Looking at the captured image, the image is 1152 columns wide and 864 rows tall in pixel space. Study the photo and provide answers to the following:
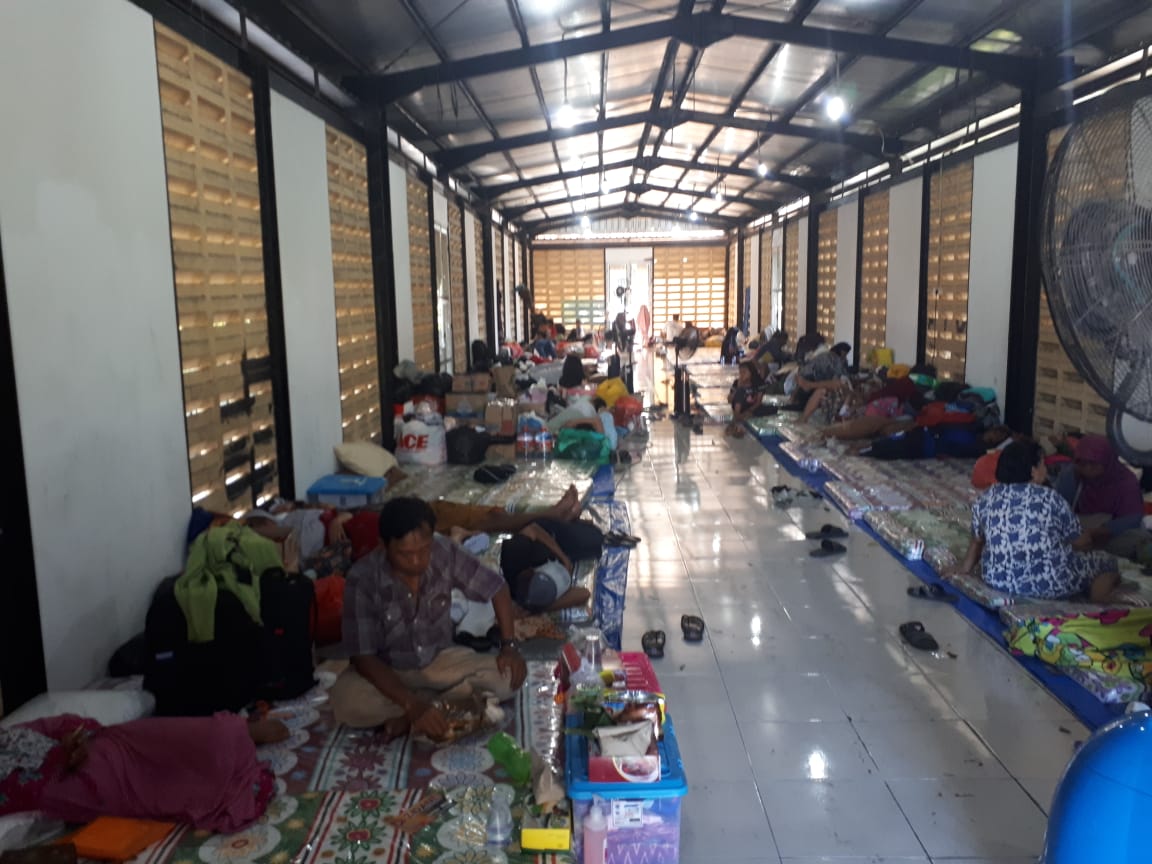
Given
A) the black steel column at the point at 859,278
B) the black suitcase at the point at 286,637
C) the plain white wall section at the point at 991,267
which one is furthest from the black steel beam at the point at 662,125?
the black suitcase at the point at 286,637

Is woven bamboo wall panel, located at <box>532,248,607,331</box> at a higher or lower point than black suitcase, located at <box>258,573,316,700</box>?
higher

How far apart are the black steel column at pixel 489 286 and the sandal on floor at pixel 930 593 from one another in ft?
41.2

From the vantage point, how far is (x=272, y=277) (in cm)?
609

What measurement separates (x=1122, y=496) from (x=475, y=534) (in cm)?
375

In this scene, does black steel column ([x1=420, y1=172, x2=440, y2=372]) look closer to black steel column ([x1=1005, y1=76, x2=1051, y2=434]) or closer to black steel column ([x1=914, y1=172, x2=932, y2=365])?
black steel column ([x1=914, y1=172, x2=932, y2=365])

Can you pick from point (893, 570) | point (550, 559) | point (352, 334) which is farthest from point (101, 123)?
point (893, 570)

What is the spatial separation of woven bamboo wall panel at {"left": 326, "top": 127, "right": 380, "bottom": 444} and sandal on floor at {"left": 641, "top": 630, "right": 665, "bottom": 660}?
4127 millimetres

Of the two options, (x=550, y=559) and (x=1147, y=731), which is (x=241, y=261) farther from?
(x=1147, y=731)

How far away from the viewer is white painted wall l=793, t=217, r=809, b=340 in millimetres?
17641

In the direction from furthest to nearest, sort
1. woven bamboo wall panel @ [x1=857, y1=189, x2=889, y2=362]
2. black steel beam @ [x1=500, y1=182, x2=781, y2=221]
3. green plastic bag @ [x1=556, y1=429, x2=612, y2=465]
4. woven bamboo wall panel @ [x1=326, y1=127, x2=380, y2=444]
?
1. black steel beam @ [x1=500, y1=182, x2=781, y2=221]
2. woven bamboo wall panel @ [x1=857, y1=189, x2=889, y2=362]
3. green plastic bag @ [x1=556, y1=429, x2=612, y2=465]
4. woven bamboo wall panel @ [x1=326, y1=127, x2=380, y2=444]

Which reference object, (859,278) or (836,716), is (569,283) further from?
(836,716)

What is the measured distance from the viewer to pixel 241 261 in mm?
5633

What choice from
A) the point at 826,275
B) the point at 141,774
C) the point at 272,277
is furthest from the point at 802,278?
the point at 141,774

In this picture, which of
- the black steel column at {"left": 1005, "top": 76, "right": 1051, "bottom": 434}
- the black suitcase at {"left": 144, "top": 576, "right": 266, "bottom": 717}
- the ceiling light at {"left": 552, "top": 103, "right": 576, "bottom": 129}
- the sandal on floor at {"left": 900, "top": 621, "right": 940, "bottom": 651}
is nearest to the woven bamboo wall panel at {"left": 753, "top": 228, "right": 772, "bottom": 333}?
the ceiling light at {"left": 552, "top": 103, "right": 576, "bottom": 129}
